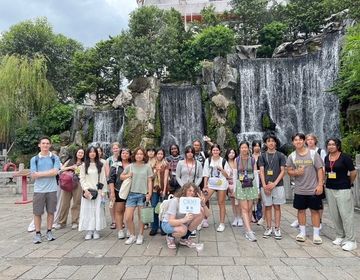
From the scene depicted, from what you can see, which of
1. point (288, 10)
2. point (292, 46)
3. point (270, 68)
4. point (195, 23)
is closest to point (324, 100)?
point (270, 68)

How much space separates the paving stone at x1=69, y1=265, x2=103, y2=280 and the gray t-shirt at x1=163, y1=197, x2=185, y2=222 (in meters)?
1.22

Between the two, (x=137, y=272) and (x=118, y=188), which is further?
(x=118, y=188)

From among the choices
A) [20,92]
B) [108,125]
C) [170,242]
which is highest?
[20,92]

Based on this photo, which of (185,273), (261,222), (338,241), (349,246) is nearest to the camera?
(185,273)

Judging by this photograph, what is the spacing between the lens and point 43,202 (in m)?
6.00

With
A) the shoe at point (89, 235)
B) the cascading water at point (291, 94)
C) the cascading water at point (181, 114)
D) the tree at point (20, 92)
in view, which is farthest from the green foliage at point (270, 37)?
the shoe at point (89, 235)

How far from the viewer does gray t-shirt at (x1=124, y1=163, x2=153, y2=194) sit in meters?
5.82

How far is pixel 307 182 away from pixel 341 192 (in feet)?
1.73

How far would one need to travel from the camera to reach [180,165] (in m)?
6.31

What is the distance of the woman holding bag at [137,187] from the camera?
5809 mm

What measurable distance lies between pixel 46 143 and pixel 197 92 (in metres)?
17.3

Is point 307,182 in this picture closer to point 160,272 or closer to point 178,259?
point 178,259

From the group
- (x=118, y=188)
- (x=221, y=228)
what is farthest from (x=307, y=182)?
(x=118, y=188)

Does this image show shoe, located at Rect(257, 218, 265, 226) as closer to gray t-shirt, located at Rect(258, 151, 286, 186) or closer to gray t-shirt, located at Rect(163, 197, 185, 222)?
gray t-shirt, located at Rect(258, 151, 286, 186)
